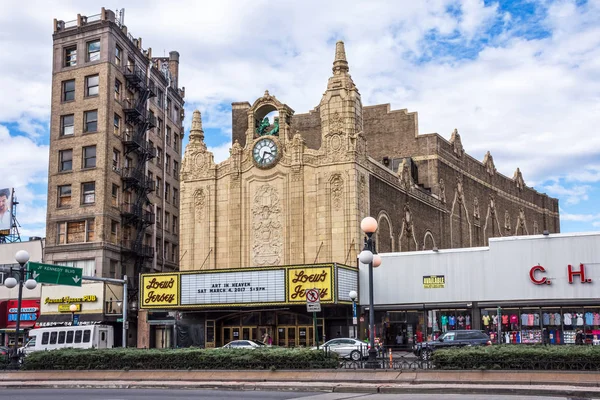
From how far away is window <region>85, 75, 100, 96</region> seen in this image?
6769 centimetres

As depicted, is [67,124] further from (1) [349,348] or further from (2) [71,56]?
(1) [349,348]

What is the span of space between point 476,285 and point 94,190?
3412cm

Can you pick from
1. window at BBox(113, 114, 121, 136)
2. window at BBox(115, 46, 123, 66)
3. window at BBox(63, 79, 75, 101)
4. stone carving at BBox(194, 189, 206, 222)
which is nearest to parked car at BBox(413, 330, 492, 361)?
stone carving at BBox(194, 189, 206, 222)

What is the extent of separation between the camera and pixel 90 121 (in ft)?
221

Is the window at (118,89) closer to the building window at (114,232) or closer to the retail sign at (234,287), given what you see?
the building window at (114,232)

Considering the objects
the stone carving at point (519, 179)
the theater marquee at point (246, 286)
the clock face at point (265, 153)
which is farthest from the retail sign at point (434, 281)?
the stone carving at point (519, 179)

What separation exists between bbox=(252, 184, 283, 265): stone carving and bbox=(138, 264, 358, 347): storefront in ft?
12.6

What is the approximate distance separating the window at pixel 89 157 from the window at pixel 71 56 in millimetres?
8132

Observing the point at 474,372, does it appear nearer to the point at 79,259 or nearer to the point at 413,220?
the point at 413,220

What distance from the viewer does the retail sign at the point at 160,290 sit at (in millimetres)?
54406

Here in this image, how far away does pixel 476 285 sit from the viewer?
4975 centimetres

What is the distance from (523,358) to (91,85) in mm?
51936

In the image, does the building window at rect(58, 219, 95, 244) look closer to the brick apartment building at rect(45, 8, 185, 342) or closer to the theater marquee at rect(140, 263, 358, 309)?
the brick apartment building at rect(45, 8, 185, 342)

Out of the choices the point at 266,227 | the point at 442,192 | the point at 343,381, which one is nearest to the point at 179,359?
the point at 343,381
